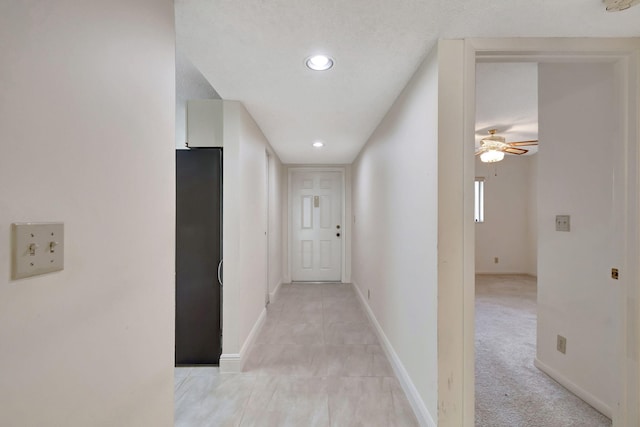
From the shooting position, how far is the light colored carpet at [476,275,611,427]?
1821mm

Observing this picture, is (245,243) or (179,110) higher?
(179,110)

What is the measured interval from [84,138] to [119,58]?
1.08ft

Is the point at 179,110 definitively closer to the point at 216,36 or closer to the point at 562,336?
the point at 216,36

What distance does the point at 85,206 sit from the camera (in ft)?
2.74

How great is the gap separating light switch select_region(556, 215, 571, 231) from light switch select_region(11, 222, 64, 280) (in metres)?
2.89

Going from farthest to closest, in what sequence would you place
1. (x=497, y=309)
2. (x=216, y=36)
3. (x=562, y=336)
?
(x=497, y=309) < (x=562, y=336) < (x=216, y=36)

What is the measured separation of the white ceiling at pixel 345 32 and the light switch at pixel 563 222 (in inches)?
47.3

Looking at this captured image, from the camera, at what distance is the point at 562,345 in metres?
2.20

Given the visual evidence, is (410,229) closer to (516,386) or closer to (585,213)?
(585,213)

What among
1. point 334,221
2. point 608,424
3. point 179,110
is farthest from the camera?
point 334,221

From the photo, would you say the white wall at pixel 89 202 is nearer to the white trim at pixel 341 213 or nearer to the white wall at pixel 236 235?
the white wall at pixel 236 235

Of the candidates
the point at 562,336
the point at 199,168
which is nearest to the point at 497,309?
the point at 562,336

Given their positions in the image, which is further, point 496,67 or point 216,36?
point 496,67

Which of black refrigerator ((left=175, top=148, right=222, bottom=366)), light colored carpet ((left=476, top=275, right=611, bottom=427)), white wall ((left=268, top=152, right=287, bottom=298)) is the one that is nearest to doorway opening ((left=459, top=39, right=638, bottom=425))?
light colored carpet ((left=476, top=275, right=611, bottom=427))
